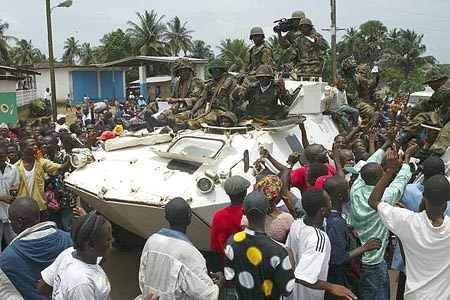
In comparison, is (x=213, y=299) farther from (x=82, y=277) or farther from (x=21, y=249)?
(x=21, y=249)

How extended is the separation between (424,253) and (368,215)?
873 mm

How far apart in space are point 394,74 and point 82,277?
171ft

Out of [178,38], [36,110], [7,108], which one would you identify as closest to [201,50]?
Result: [178,38]

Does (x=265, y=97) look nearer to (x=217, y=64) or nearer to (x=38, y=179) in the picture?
(x=217, y=64)

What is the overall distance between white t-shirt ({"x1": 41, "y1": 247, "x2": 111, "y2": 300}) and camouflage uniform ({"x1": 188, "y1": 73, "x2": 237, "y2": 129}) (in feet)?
14.5

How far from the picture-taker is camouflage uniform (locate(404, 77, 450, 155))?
616cm

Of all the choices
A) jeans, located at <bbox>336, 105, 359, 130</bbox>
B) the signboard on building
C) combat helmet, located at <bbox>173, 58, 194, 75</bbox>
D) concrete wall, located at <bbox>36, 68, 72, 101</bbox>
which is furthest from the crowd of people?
concrete wall, located at <bbox>36, 68, 72, 101</bbox>

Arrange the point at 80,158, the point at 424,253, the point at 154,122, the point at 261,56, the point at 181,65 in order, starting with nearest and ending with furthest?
the point at 424,253
the point at 80,158
the point at 154,122
the point at 181,65
the point at 261,56

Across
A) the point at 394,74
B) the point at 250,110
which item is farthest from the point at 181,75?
the point at 394,74

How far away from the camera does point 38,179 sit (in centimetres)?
636

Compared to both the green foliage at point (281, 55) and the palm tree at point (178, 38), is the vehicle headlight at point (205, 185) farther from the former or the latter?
the palm tree at point (178, 38)

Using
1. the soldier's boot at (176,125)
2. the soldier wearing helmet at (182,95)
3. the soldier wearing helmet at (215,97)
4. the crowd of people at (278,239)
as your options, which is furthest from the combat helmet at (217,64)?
the crowd of people at (278,239)

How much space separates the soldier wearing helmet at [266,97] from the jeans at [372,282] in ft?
10.6

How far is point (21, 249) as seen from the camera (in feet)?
11.5
